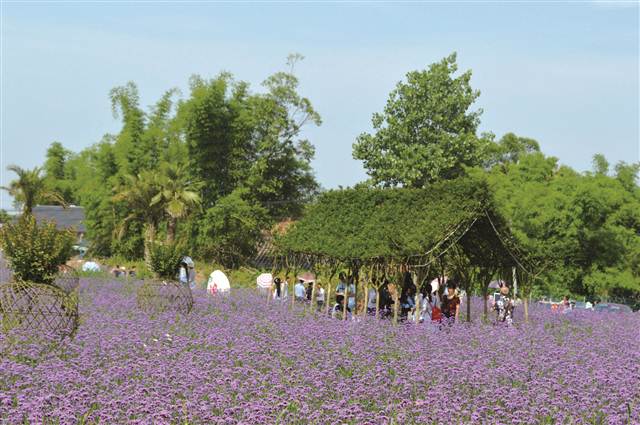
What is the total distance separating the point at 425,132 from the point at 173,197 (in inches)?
623

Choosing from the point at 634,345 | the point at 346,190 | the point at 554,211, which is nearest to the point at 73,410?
the point at 634,345

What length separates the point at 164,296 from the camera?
882 inches

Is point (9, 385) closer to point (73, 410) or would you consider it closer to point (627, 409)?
point (73, 410)

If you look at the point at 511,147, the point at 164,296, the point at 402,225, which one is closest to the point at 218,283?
the point at 164,296

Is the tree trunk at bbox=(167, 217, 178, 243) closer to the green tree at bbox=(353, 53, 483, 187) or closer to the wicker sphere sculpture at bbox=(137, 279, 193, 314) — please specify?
the green tree at bbox=(353, 53, 483, 187)

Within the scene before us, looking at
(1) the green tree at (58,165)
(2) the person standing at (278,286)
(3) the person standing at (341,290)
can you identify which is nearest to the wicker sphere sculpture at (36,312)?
(3) the person standing at (341,290)

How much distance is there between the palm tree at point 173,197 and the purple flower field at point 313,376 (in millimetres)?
34266

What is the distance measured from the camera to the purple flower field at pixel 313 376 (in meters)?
9.77

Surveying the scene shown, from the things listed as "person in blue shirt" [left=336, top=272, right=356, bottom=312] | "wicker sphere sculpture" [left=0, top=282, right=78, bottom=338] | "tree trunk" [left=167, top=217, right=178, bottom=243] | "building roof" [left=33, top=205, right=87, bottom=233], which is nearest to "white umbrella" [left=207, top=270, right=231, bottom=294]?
"person in blue shirt" [left=336, top=272, right=356, bottom=312]

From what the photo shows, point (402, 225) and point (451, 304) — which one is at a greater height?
point (402, 225)

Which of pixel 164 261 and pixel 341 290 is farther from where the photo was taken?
pixel 341 290

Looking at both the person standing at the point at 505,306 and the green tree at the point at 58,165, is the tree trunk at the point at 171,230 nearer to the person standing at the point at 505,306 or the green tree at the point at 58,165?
the person standing at the point at 505,306

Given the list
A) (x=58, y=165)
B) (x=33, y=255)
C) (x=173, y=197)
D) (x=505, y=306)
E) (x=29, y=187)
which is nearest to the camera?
A: (x=33, y=255)

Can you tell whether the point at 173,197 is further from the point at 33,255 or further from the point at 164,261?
the point at 33,255
